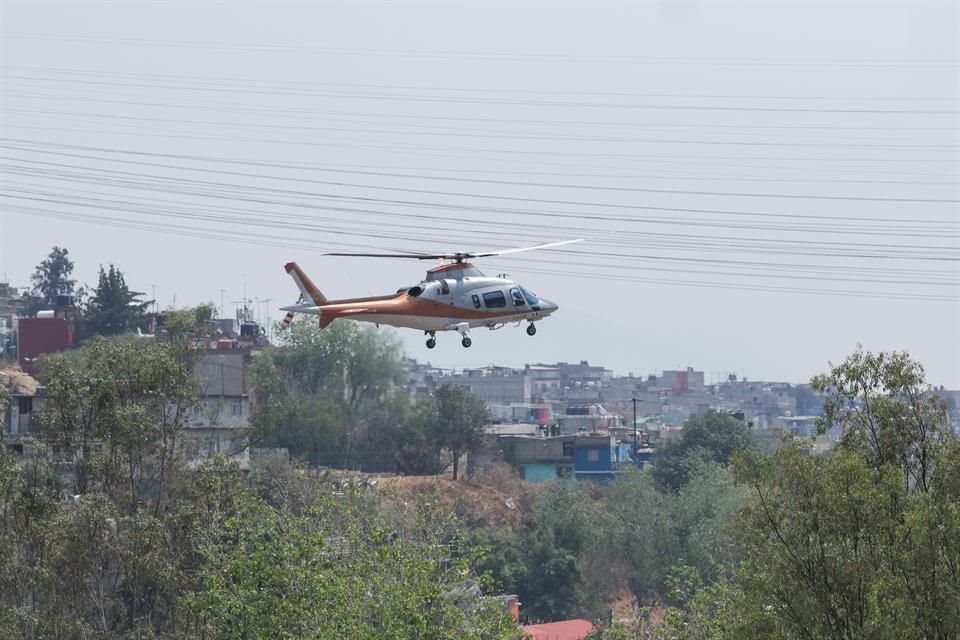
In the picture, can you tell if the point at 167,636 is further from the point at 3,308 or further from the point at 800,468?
the point at 3,308

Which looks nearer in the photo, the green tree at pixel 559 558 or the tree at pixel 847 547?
the tree at pixel 847 547

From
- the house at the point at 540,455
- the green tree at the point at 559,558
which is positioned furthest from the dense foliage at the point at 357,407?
the green tree at the point at 559,558

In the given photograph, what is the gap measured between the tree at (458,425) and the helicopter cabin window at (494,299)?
3481 inches

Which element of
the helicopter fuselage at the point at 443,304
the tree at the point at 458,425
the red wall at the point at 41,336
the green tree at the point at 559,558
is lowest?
the green tree at the point at 559,558

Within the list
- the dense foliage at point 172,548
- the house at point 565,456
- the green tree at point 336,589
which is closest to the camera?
the green tree at point 336,589

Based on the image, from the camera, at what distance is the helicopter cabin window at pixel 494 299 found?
47.7 metres

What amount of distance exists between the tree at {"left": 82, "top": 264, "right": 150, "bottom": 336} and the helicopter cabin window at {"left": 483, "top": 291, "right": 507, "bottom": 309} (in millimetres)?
109601

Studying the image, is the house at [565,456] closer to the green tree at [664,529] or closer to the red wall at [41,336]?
the green tree at [664,529]

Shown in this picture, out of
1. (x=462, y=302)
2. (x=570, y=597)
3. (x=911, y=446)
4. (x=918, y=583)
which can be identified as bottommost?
(x=570, y=597)

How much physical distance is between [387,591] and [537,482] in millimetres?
108007

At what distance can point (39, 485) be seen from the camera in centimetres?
5847

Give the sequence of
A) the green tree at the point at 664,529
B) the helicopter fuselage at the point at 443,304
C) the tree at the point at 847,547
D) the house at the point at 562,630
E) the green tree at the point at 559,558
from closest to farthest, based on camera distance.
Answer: the tree at the point at 847,547
the helicopter fuselage at the point at 443,304
the house at the point at 562,630
the green tree at the point at 559,558
the green tree at the point at 664,529

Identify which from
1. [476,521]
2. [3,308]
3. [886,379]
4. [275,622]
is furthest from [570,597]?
[3,308]

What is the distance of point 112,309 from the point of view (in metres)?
156
